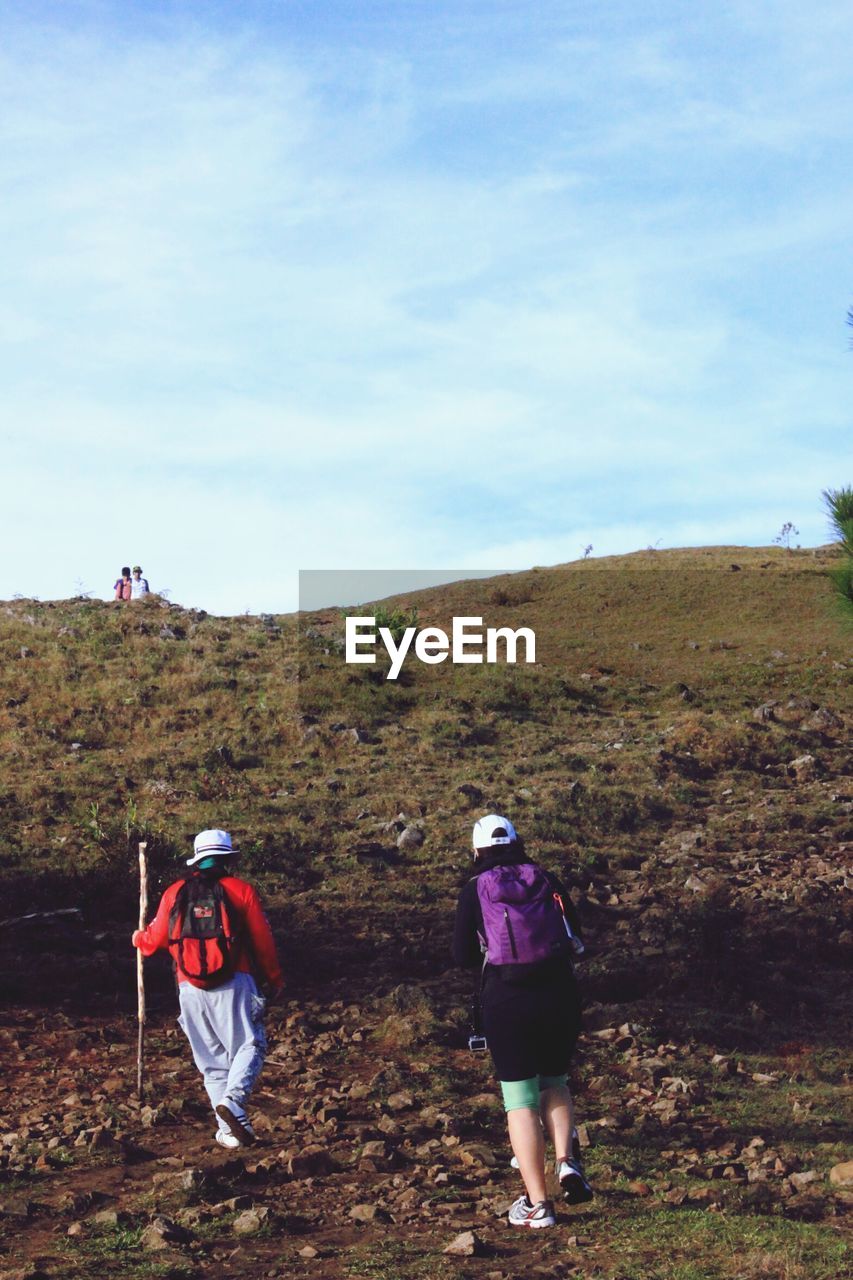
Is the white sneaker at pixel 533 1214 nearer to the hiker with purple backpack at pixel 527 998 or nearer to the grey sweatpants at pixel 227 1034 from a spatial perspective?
Result: the hiker with purple backpack at pixel 527 998

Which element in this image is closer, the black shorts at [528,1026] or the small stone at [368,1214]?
the black shorts at [528,1026]

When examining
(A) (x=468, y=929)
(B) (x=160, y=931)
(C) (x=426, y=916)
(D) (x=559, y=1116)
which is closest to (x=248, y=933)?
(B) (x=160, y=931)

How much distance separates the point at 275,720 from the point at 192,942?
14.5 metres

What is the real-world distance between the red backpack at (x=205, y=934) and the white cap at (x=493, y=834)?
62.8 inches

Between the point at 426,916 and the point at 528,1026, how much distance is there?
7.73m

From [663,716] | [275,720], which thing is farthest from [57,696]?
[663,716]

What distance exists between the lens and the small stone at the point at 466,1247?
5.66m

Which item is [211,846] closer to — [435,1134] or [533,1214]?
[435,1134]

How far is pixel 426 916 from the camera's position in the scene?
44.8 ft

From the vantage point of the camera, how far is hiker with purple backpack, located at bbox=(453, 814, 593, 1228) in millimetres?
5965

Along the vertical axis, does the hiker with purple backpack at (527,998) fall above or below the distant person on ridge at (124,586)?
below

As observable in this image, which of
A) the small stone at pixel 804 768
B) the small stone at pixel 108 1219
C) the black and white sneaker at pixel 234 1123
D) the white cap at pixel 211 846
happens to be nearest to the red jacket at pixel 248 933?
the white cap at pixel 211 846

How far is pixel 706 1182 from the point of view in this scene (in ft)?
22.7

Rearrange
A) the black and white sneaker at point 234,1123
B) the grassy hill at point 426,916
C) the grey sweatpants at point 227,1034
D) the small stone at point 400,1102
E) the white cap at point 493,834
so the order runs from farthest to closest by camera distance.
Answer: the small stone at point 400,1102 < the grey sweatpants at point 227,1034 < the black and white sneaker at point 234,1123 < the grassy hill at point 426,916 < the white cap at point 493,834
